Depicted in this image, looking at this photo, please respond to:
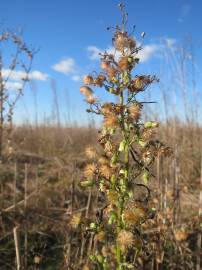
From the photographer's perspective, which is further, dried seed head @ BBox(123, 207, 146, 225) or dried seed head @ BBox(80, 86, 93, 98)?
dried seed head @ BBox(80, 86, 93, 98)

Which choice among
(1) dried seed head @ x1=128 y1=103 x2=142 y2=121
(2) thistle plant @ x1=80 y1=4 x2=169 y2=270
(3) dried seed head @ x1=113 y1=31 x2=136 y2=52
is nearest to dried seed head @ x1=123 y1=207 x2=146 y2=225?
(2) thistle plant @ x1=80 y1=4 x2=169 y2=270

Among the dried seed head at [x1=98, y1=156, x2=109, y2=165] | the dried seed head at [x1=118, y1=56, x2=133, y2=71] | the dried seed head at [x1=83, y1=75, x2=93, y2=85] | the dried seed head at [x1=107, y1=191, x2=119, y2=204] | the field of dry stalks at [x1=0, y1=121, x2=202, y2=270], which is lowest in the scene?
the field of dry stalks at [x1=0, y1=121, x2=202, y2=270]

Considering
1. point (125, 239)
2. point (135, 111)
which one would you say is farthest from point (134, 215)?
point (135, 111)

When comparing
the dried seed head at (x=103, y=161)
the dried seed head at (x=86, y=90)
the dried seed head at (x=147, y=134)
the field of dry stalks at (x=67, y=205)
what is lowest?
the field of dry stalks at (x=67, y=205)

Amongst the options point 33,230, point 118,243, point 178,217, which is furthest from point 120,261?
point 33,230

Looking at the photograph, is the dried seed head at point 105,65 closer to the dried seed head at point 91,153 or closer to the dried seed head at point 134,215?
the dried seed head at point 91,153

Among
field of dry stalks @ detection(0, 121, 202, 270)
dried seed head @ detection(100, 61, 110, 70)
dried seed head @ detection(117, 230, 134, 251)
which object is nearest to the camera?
dried seed head @ detection(117, 230, 134, 251)

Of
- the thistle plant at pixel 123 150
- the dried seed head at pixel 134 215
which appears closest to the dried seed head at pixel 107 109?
the thistle plant at pixel 123 150

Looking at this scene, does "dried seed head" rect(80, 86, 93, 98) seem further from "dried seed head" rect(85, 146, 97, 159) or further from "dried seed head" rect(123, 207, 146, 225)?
"dried seed head" rect(123, 207, 146, 225)

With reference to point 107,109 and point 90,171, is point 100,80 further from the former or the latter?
point 90,171
